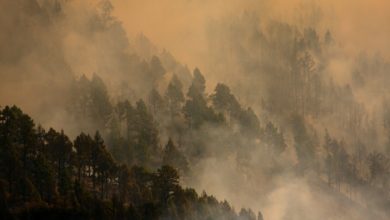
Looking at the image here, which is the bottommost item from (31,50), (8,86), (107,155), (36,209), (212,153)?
(36,209)

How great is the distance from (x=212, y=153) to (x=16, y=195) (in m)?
61.0

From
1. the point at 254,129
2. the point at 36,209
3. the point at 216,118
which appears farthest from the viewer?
the point at 254,129

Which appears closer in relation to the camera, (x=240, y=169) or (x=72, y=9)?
(x=240, y=169)

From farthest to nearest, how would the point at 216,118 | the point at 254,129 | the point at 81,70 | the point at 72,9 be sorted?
the point at 72,9 → the point at 81,70 → the point at 254,129 → the point at 216,118

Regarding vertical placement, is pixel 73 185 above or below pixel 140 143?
below

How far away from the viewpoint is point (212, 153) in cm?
14500

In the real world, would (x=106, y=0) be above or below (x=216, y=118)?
above

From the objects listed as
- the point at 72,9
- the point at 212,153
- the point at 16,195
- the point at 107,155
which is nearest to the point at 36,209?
the point at 16,195

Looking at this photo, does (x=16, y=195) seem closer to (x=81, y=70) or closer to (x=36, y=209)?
(x=36, y=209)

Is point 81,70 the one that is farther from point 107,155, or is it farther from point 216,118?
point 107,155

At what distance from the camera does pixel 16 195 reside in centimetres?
8944

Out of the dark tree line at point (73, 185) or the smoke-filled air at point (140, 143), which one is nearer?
the dark tree line at point (73, 185)

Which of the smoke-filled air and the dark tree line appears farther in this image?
the smoke-filled air

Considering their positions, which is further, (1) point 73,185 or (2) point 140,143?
(2) point 140,143
